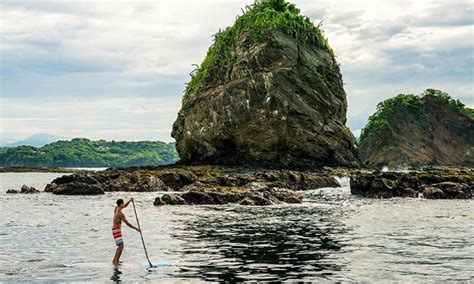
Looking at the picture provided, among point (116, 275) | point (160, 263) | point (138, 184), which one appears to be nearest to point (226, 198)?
point (138, 184)

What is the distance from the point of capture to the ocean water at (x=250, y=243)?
22031mm

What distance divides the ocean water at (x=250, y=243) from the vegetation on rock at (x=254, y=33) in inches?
2209

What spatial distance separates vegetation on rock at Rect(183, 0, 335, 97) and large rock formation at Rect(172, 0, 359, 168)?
0.18 metres

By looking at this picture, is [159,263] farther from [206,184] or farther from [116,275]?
[206,184]

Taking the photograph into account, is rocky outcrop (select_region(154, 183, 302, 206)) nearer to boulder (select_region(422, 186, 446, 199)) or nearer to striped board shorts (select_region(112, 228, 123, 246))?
boulder (select_region(422, 186, 446, 199))

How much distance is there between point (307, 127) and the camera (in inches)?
3551

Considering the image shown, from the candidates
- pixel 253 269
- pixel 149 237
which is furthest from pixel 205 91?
pixel 253 269

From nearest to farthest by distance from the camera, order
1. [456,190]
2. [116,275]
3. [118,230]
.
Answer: [116,275]
[118,230]
[456,190]

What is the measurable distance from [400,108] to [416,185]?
9656 centimetres

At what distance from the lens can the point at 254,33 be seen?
101 m

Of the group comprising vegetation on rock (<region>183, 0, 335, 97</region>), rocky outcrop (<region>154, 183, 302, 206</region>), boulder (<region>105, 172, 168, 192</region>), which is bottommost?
rocky outcrop (<region>154, 183, 302, 206</region>)

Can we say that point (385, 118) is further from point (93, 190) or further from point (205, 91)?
point (93, 190)

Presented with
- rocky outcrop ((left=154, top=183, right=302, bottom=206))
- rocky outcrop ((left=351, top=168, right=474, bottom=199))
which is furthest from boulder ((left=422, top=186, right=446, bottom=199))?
rocky outcrop ((left=154, top=183, right=302, bottom=206))

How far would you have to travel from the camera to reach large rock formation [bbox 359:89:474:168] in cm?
14062
